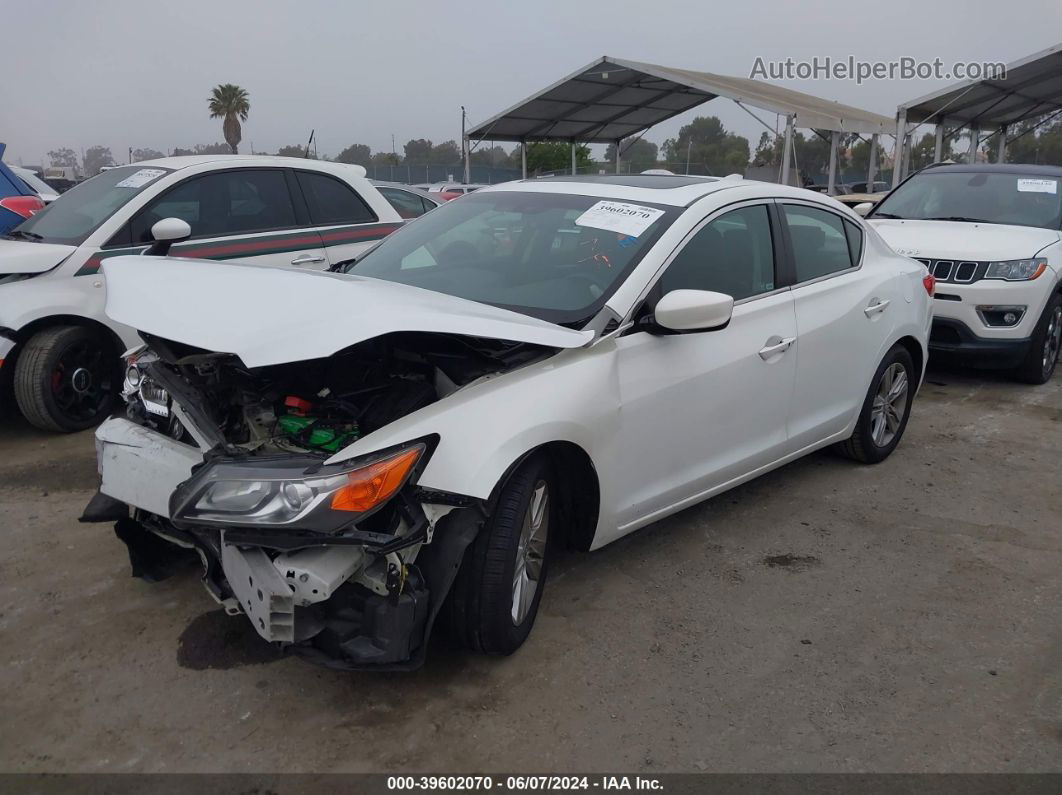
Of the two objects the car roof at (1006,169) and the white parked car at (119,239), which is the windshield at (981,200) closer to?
the car roof at (1006,169)

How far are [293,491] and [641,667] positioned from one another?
1.37m

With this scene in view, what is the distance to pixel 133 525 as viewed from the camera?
10.2 ft

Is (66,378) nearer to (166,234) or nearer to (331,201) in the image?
(166,234)

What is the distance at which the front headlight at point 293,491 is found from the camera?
2.33 meters

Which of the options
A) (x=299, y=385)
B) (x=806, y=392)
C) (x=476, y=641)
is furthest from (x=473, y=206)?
(x=476, y=641)

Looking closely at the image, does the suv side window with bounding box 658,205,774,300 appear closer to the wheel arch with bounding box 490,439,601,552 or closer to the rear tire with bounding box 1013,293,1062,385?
the wheel arch with bounding box 490,439,601,552

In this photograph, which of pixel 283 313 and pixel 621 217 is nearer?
pixel 283 313

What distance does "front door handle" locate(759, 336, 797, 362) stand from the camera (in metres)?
3.71

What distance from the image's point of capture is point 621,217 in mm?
3557

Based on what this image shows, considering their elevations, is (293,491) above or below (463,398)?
below

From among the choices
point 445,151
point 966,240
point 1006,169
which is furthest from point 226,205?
point 445,151

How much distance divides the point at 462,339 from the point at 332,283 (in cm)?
48

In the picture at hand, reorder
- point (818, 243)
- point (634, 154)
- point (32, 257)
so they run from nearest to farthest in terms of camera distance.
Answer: point (818, 243), point (32, 257), point (634, 154)

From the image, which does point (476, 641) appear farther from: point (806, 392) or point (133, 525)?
point (806, 392)
